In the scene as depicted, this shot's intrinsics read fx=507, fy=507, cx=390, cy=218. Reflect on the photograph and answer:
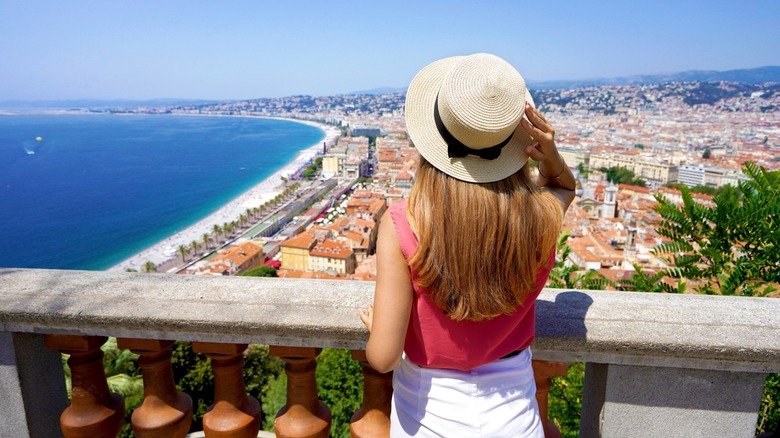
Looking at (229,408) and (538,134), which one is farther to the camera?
(229,408)

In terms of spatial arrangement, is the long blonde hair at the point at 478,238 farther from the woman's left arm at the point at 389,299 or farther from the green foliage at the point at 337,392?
the green foliage at the point at 337,392

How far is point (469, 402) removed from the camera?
37.5 inches

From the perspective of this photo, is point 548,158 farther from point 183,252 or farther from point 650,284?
point 183,252

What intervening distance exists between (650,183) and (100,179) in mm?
71090

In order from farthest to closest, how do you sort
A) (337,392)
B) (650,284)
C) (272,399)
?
1. (272,399)
2. (337,392)
3. (650,284)

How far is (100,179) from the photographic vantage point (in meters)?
65.9

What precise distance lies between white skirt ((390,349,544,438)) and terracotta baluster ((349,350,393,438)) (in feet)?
0.67

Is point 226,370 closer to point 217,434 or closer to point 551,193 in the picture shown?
point 217,434

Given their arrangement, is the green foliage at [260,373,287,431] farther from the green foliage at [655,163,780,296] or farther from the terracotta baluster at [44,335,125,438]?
the terracotta baluster at [44,335,125,438]

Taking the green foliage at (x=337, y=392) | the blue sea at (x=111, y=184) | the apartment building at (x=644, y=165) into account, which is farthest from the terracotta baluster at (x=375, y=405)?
the apartment building at (x=644, y=165)

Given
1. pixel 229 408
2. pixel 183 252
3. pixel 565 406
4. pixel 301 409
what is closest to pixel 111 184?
pixel 183 252

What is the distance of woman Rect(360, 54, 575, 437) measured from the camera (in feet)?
2.76

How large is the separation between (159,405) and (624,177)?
69723mm

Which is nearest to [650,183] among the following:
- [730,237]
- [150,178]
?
[150,178]
